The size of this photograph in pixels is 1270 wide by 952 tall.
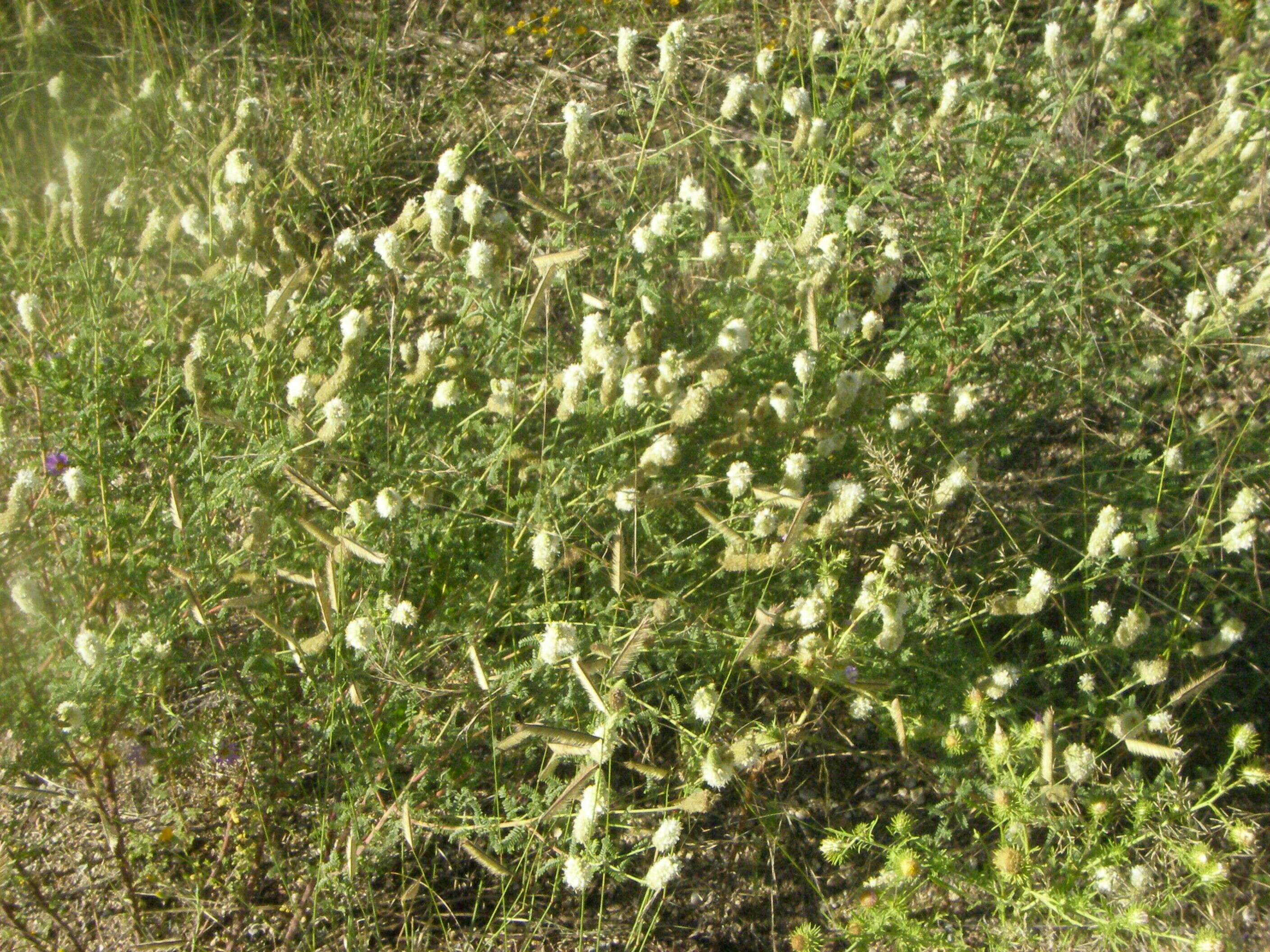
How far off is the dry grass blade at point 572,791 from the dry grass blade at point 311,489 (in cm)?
66

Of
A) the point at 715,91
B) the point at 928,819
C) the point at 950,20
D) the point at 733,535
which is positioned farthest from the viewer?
the point at 715,91

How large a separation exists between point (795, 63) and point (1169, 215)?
1.47 m

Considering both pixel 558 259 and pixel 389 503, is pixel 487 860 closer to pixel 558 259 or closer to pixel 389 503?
pixel 389 503

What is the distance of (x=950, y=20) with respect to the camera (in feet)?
11.1

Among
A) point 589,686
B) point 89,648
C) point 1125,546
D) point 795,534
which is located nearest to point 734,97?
point 795,534

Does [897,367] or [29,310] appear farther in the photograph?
[897,367]

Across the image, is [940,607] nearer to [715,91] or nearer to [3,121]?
[715,91]

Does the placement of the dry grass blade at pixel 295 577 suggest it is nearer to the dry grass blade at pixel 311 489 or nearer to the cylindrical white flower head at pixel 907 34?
the dry grass blade at pixel 311 489

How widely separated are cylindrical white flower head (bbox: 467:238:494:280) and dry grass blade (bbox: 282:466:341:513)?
1.83 feet

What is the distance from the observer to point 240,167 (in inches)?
85.4

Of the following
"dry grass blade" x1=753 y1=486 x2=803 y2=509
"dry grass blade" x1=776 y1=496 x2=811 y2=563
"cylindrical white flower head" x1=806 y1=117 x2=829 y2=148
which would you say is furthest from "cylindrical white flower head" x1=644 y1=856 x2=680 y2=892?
"cylindrical white flower head" x1=806 y1=117 x2=829 y2=148

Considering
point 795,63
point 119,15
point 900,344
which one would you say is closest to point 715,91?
point 795,63

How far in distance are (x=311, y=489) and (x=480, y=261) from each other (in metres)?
0.59

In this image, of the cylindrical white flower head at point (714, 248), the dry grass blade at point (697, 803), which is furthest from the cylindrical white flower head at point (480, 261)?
the dry grass blade at point (697, 803)
